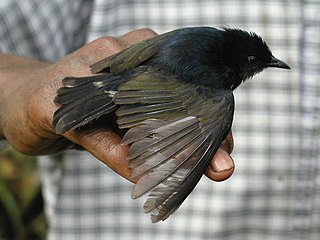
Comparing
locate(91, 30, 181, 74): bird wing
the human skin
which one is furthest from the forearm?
locate(91, 30, 181, 74): bird wing

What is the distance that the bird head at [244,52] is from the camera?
214 cm

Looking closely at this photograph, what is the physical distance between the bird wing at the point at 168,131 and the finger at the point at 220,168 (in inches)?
0.5

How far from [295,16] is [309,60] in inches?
6.1

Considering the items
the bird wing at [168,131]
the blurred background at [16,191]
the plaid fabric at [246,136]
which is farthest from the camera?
the blurred background at [16,191]

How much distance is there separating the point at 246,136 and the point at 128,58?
85cm

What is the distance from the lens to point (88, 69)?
2.06m

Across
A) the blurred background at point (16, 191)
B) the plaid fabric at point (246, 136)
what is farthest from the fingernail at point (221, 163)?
the blurred background at point (16, 191)

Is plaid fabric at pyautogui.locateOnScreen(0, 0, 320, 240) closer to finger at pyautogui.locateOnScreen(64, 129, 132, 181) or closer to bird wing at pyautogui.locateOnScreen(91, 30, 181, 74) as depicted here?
bird wing at pyautogui.locateOnScreen(91, 30, 181, 74)

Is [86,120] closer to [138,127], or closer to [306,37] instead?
[138,127]

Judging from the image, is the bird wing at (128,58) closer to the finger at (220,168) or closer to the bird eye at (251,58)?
the bird eye at (251,58)

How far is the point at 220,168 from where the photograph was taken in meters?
1.87

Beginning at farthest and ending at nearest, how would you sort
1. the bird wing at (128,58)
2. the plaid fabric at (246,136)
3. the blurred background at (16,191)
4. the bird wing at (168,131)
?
1. the blurred background at (16,191)
2. the plaid fabric at (246,136)
3. the bird wing at (128,58)
4. the bird wing at (168,131)

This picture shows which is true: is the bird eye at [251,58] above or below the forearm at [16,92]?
above

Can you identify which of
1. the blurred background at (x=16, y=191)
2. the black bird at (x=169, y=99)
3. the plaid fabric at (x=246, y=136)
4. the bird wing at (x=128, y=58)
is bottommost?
the blurred background at (x=16, y=191)
